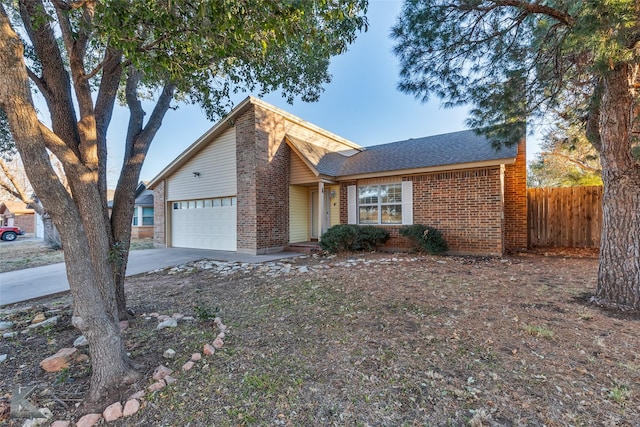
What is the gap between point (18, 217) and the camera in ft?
101

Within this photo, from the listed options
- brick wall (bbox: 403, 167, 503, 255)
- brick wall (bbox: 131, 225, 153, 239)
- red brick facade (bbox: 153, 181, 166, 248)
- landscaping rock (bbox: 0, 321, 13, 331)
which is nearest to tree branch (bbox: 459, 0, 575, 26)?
brick wall (bbox: 403, 167, 503, 255)

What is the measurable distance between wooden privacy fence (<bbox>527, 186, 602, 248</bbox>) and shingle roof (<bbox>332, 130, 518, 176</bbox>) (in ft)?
9.27

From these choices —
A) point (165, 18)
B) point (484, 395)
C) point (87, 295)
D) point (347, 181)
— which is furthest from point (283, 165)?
point (484, 395)

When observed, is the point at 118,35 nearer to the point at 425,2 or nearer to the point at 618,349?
the point at 425,2

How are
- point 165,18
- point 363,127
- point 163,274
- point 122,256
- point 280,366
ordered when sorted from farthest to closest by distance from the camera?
point 363,127
point 163,274
point 122,256
point 165,18
point 280,366

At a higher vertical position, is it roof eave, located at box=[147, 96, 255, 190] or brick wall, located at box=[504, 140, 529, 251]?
roof eave, located at box=[147, 96, 255, 190]

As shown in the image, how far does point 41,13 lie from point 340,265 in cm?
655

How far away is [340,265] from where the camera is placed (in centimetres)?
746

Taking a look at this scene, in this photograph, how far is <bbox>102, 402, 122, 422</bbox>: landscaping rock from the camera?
2121 mm

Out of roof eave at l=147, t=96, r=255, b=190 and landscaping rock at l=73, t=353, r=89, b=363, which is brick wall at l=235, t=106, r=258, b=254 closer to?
roof eave at l=147, t=96, r=255, b=190

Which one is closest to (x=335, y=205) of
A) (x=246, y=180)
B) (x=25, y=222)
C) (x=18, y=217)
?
(x=246, y=180)

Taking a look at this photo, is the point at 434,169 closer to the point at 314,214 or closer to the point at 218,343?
the point at 314,214

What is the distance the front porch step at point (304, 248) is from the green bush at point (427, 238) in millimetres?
3062

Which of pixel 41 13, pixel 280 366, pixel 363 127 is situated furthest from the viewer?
pixel 363 127
